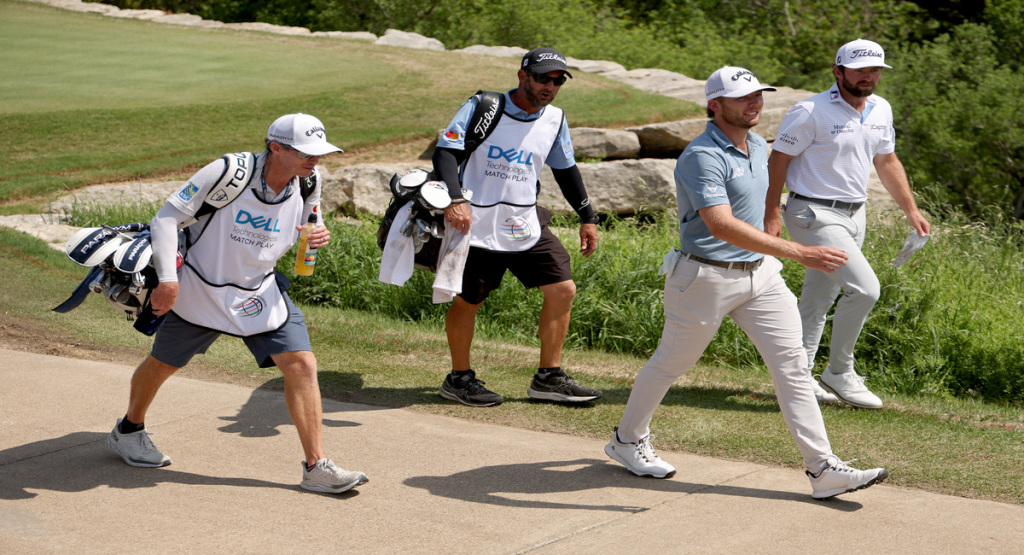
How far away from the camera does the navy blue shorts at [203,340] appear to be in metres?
4.29

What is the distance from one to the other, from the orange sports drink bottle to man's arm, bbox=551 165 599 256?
1776 mm

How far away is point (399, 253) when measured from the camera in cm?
550

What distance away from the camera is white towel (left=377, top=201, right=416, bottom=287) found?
17.9 feet

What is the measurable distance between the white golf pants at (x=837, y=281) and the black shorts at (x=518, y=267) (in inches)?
51.8

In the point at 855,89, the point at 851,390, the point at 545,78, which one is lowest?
the point at 851,390

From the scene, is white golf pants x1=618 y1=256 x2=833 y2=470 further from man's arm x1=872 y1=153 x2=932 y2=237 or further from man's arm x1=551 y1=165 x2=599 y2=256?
man's arm x1=872 y1=153 x2=932 y2=237

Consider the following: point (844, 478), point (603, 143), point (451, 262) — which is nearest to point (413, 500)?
point (451, 262)

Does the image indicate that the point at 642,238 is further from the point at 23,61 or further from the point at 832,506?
the point at 23,61

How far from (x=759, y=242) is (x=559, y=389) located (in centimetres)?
207

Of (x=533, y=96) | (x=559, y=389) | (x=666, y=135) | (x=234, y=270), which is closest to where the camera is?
(x=234, y=270)

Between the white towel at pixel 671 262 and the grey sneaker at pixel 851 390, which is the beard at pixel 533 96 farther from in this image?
the grey sneaker at pixel 851 390

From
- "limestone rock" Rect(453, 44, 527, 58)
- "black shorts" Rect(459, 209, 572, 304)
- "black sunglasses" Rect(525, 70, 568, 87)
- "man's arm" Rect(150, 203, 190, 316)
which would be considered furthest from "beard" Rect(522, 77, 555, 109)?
"limestone rock" Rect(453, 44, 527, 58)

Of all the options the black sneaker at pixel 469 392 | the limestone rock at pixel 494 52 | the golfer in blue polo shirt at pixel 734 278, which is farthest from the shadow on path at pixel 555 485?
the limestone rock at pixel 494 52

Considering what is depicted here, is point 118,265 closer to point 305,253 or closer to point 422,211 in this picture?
point 305,253
